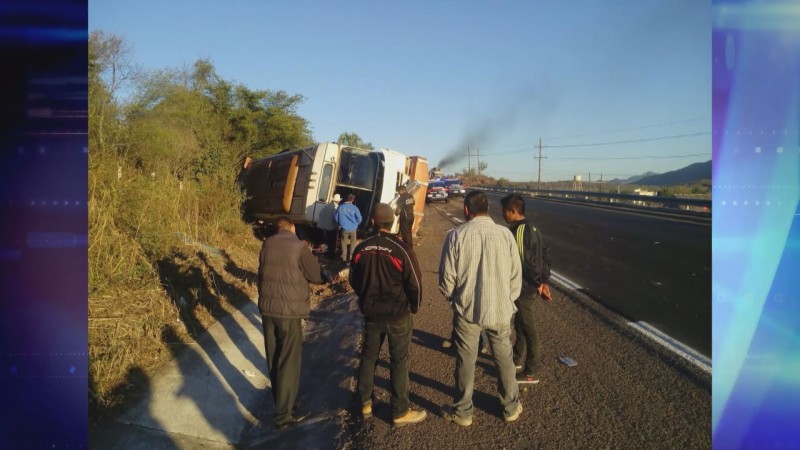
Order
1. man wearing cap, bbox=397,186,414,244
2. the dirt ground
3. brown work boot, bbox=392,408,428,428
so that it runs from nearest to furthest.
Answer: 1. the dirt ground
2. brown work boot, bbox=392,408,428,428
3. man wearing cap, bbox=397,186,414,244

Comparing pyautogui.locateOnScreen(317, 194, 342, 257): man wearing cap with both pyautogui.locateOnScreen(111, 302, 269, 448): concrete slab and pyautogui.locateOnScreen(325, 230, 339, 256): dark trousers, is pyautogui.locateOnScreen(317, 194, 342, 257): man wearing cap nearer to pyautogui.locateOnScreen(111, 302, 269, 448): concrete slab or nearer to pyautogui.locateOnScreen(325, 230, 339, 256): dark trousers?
pyautogui.locateOnScreen(325, 230, 339, 256): dark trousers

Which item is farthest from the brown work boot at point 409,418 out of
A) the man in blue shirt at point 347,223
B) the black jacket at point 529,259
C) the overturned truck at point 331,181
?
the overturned truck at point 331,181

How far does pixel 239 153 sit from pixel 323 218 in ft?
35.3

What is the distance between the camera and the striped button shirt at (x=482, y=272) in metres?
3.56

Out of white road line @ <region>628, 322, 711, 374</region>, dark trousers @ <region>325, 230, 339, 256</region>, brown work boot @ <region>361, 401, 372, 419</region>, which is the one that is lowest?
brown work boot @ <region>361, 401, 372, 419</region>

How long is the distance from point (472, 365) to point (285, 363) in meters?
1.70

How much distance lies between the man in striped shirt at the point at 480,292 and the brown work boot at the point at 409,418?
0.24m

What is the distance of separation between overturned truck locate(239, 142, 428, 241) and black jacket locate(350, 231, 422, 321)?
7.23m

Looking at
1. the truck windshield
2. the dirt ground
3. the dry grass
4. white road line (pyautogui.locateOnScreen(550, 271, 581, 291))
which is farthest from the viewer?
the truck windshield

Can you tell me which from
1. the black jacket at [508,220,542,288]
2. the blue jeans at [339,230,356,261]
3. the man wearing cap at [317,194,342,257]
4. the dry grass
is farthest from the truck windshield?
the black jacket at [508,220,542,288]

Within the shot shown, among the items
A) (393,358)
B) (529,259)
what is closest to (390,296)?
(393,358)

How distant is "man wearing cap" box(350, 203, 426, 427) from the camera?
3.79m

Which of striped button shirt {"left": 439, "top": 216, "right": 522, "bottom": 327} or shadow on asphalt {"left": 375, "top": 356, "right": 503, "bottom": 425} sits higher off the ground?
striped button shirt {"left": 439, "top": 216, "right": 522, "bottom": 327}

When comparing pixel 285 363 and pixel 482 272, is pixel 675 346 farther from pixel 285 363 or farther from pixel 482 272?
pixel 285 363
